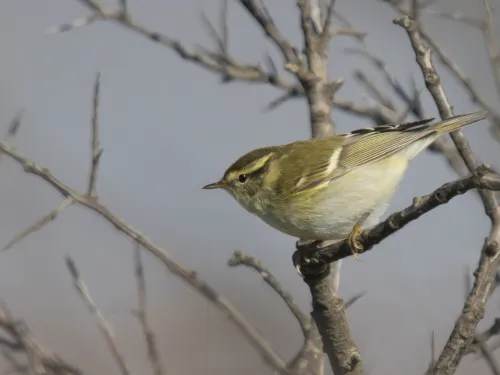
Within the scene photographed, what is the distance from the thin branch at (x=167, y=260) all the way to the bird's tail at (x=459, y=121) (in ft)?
4.30

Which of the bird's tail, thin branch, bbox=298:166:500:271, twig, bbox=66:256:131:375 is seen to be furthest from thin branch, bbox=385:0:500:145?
twig, bbox=66:256:131:375

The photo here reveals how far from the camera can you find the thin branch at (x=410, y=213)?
2.03 m

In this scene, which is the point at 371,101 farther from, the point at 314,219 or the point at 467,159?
the point at 467,159

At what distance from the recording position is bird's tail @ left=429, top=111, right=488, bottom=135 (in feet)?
10.9

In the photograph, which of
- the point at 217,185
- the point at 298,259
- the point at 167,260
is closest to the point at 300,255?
the point at 298,259

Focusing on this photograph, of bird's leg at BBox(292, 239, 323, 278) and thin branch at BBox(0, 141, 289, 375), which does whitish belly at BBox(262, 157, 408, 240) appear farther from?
thin branch at BBox(0, 141, 289, 375)

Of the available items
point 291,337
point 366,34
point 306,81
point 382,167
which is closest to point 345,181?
point 382,167

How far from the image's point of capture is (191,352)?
18.9 ft

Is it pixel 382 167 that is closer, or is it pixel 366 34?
pixel 382 167

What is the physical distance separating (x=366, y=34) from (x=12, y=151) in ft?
7.10

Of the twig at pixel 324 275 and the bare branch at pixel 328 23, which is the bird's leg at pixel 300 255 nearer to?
the twig at pixel 324 275

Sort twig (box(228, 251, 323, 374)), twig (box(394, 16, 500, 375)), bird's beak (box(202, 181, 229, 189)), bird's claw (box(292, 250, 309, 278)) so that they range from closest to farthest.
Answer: twig (box(394, 16, 500, 375)), twig (box(228, 251, 323, 374)), bird's claw (box(292, 250, 309, 278)), bird's beak (box(202, 181, 229, 189))

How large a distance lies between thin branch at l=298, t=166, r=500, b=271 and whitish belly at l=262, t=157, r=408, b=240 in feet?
1.90

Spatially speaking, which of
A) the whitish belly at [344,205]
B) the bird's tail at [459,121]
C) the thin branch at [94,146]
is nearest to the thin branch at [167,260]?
the thin branch at [94,146]
